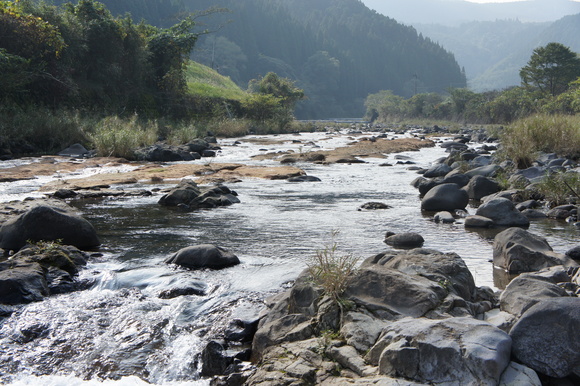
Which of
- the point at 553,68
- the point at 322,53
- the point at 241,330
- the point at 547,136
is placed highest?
the point at 322,53

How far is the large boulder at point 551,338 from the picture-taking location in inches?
138

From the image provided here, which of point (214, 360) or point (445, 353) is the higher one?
point (445, 353)

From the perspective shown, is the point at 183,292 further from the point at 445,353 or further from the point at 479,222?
the point at 479,222

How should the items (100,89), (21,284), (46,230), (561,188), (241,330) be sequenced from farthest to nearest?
1. (100,89)
2. (561,188)
3. (46,230)
4. (21,284)
5. (241,330)

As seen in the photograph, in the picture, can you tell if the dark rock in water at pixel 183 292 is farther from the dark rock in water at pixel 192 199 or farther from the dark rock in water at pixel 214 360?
the dark rock in water at pixel 192 199

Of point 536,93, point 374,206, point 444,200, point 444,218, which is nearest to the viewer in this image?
point 444,218

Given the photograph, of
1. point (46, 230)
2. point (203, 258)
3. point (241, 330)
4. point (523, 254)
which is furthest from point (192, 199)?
point (523, 254)

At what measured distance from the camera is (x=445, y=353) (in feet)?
11.1

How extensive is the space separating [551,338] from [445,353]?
0.77m

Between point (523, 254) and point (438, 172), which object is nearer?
point (523, 254)

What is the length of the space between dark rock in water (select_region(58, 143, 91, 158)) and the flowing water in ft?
24.6

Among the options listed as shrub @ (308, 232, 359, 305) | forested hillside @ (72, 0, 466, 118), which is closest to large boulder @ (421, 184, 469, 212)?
shrub @ (308, 232, 359, 305)

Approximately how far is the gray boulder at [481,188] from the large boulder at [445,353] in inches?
354

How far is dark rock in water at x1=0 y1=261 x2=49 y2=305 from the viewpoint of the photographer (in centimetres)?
558
